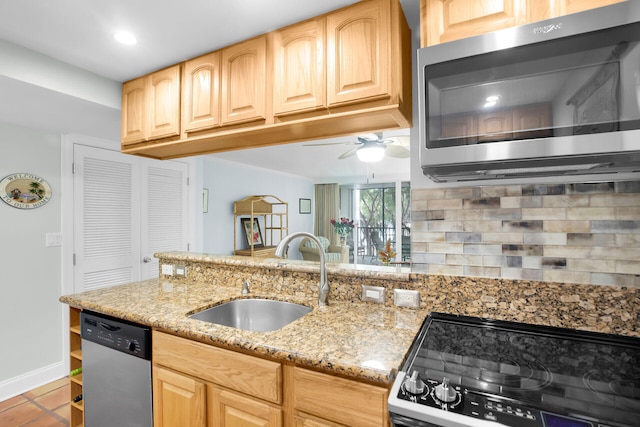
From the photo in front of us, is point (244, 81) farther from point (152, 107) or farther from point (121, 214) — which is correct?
point (121, 214)

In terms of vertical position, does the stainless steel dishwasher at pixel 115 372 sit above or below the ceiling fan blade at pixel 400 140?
below

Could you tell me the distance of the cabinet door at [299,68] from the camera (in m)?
1.45

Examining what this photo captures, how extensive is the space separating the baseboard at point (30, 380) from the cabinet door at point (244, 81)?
107 inches

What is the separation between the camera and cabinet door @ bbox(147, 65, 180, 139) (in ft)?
6.20

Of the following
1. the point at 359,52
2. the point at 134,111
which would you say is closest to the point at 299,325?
the point at 359,52

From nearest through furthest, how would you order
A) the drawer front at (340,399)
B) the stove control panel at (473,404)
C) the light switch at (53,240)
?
the stove control panel at (473,404) < the drawer front at (340,399) < the light switch at (53,240)

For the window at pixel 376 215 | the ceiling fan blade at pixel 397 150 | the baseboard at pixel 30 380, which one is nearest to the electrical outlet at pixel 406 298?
the ceiling fan blade at pixel 397 150

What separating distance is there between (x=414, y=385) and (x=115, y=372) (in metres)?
1.48

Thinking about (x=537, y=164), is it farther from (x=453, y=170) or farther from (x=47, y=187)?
(x=47, y=187)

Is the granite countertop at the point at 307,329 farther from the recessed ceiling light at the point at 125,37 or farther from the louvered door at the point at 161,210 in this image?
the louvered door at the point at 161,210

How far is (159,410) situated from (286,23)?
1.85 m

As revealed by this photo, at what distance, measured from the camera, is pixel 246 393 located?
1.18m

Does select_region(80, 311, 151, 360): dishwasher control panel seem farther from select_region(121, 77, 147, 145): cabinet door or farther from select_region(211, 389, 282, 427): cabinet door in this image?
select_region(121, 77, 147, 145): cabinet door

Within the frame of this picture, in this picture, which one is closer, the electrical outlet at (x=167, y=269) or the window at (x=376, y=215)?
the electrical outlet at (x=167, y=269)
